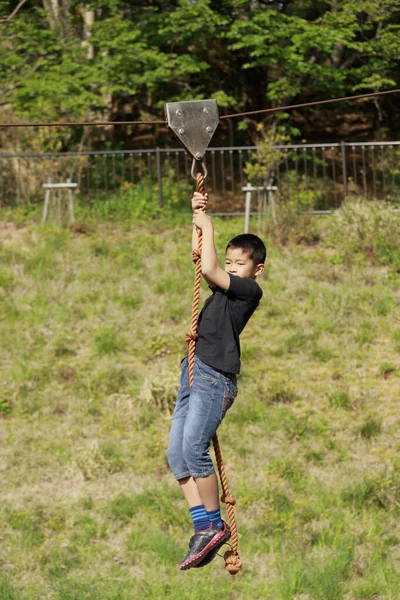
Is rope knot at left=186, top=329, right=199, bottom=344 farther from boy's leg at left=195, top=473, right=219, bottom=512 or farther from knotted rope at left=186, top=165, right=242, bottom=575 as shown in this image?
boy's leg at left=195, top=473, right=219, bottom=512

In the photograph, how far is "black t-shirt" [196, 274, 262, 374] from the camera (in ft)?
14.2

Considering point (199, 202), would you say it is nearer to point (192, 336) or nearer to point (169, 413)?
point (192, 336)

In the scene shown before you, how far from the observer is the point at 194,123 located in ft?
14.7

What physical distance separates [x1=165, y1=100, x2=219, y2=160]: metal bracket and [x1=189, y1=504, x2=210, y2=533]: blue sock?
1.75 m

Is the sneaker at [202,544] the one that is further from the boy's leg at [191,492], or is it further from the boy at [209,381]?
the boy's leg at [191,492]

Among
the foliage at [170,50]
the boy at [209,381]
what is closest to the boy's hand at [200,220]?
the boy at [209,381]

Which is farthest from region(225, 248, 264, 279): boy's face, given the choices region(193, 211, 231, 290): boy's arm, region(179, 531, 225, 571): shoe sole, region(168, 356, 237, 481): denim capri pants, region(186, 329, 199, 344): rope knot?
region(179, 531, 225, 571): shoe sole

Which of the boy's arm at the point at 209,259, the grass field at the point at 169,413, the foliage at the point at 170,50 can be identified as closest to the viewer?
the boy's arm at the point at 209,259

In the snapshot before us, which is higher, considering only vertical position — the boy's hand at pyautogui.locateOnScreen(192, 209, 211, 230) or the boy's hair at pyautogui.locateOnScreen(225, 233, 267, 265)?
the boy's hand at pyautogui.locateOnScreen(192, 209, 211, 230)

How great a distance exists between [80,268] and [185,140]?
8346 mm

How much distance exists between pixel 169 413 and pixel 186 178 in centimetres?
725

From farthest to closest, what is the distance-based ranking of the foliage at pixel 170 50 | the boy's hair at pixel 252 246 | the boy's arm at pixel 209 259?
1. the foliage at pixel 170 50
2. the boy's hair at pixel 252 246
3. the boy's arm at pixel 209 259

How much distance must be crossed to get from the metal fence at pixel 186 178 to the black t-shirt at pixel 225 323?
9680 mm

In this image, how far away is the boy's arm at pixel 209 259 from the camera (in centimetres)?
421
